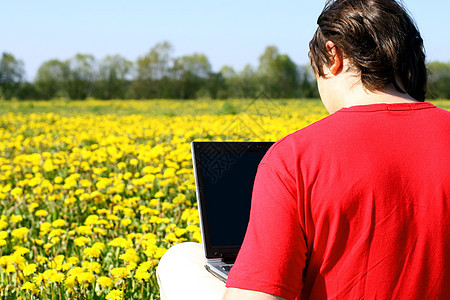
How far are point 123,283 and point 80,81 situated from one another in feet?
186

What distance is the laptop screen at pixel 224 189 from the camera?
1775 mm

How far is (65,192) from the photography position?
4.34 m

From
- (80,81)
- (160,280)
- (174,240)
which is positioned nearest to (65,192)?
(174,240)

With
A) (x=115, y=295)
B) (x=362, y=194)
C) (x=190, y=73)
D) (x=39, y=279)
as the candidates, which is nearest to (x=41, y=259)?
(x=39, y=279)

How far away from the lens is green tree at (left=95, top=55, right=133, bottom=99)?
174 feet

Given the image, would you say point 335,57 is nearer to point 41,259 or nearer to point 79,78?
point 41,259

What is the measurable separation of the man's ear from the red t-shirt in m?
0.14

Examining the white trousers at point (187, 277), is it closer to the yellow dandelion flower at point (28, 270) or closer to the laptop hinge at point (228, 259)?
the laptop hinge at point (228, 259)

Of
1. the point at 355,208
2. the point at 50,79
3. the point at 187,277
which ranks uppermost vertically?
the point at 50,79

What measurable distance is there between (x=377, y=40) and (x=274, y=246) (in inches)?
19.6

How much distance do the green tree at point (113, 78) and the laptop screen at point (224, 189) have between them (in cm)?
5102

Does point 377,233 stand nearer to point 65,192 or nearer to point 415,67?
point 415,67

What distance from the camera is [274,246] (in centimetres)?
97

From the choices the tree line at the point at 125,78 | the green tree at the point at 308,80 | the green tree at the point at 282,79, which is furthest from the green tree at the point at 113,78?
the green tree at the point at 308,80
